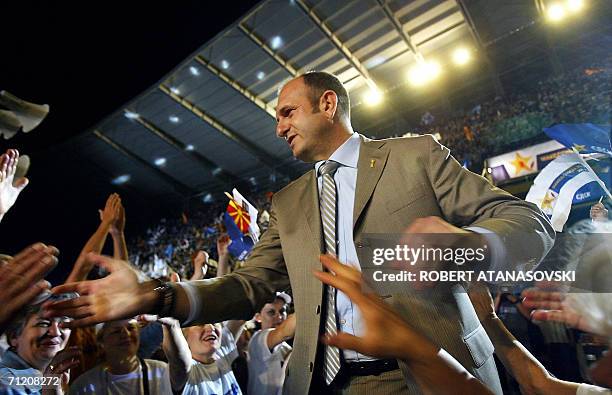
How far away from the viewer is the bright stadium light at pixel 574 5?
11.1m

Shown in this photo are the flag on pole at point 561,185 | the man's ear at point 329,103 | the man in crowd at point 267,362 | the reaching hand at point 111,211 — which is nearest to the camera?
the man's ear at point 329,103

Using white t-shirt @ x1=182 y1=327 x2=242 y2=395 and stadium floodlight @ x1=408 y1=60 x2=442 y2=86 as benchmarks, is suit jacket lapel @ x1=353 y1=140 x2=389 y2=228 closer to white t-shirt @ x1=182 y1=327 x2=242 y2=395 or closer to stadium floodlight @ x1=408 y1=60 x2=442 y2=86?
white t-shirt @ x1=182 y1=327 x2=242 y2=395

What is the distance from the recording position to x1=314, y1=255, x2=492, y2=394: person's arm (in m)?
0.76

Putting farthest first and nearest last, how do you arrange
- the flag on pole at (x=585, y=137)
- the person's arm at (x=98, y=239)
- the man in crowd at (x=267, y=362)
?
the flag on pole at (x=585, y=137), the man in crowd at (x=267, y=362), the person's arm at (x=98, y=239)

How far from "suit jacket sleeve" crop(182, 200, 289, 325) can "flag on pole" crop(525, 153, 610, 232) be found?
2841mm

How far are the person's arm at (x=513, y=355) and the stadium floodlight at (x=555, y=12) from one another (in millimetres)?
12514

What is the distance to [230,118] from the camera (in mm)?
16391

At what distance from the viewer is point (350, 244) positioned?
1668 millimetres

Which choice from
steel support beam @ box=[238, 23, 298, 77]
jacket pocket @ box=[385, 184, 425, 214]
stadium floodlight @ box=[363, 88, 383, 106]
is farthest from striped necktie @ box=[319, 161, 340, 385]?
stadium floodlight @ box=[363, 88, 383, 106]

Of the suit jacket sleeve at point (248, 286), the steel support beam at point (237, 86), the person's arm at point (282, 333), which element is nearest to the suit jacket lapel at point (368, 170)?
the suit jacket sleeve at point (248, 286)

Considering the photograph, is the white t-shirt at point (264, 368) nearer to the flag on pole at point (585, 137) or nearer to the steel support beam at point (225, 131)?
the flag on pole at point (585, 137)

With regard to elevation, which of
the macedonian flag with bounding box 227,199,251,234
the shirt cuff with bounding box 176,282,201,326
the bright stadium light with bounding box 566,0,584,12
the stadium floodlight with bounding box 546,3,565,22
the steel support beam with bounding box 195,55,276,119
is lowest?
the shirt cuff with bounding box 176,282,201,326

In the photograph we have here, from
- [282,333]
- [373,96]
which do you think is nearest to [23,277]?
[282,333]

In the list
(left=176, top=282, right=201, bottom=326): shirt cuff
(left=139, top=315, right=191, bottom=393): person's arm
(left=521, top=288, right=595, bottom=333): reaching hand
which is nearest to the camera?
(left=521, top=288, right=595, bottom=333): reaching hand
